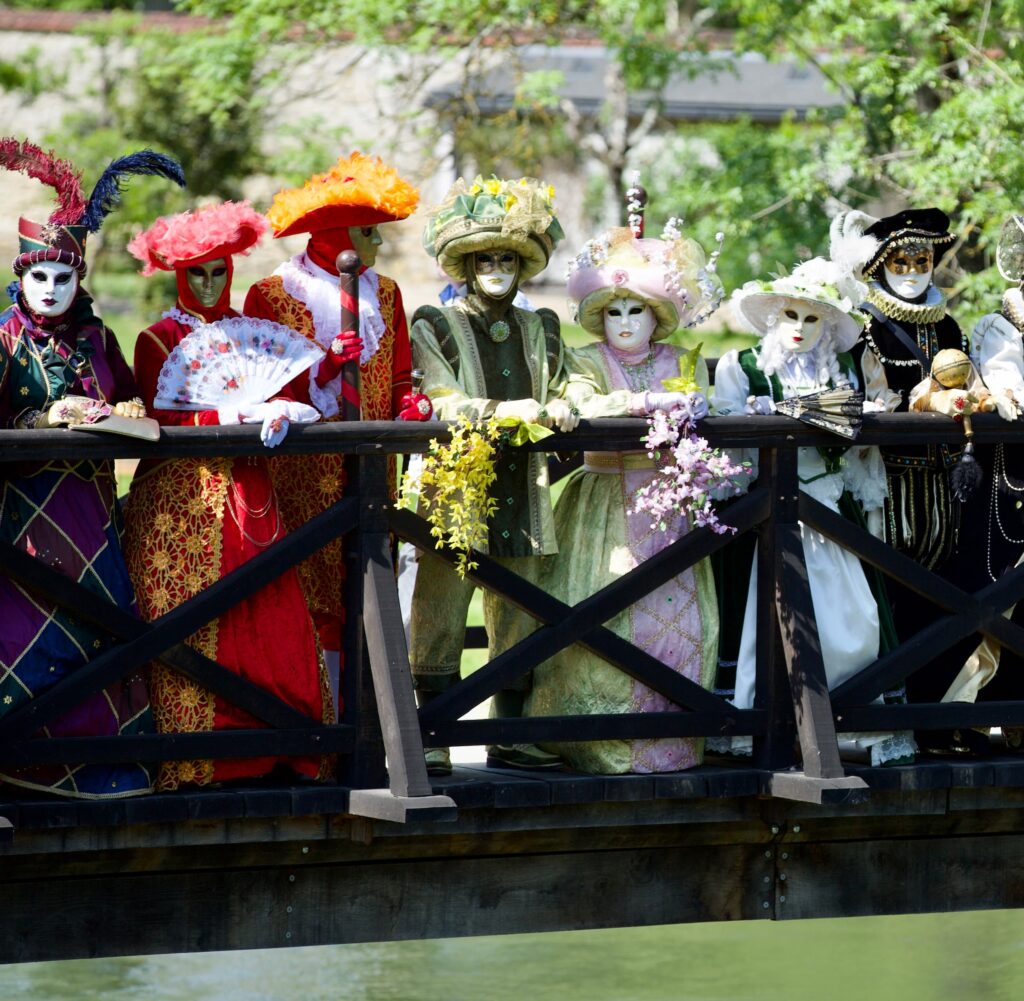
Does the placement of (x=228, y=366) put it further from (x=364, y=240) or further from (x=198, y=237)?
(x=364, y=240)

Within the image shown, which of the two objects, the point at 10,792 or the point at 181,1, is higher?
the point at 181,1

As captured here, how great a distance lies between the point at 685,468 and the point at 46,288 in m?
1.73

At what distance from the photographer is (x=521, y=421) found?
5641 millimetres

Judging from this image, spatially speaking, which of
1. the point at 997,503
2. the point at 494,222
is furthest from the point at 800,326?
the point at 494,222

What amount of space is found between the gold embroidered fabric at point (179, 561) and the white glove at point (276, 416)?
0.18 meters

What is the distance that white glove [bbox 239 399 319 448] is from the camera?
5.47 meters

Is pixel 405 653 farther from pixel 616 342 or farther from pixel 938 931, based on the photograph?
pixel 938 931

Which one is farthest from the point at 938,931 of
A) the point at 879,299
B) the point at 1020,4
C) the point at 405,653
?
the point at 405,653

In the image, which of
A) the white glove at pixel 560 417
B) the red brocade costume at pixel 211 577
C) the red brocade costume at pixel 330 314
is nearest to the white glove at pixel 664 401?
the white glove at pixel 560 417

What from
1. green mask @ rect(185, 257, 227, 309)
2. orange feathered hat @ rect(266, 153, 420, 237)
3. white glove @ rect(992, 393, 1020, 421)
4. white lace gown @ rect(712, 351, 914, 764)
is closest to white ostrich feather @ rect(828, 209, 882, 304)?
white lace gown @ rect(712, 351, 914, 764)

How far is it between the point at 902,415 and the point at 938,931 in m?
5.79

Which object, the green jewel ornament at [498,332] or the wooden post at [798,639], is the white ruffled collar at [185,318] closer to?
the green jewel ornament at [498,332]

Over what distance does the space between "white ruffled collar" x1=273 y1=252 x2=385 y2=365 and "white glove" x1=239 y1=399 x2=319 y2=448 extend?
406 mm

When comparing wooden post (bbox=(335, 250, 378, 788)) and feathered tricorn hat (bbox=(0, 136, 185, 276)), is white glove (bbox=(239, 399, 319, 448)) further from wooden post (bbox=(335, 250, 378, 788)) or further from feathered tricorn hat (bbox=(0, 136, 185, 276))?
feathered tricorn hat (bbox=(0, 136, 185, 276))
